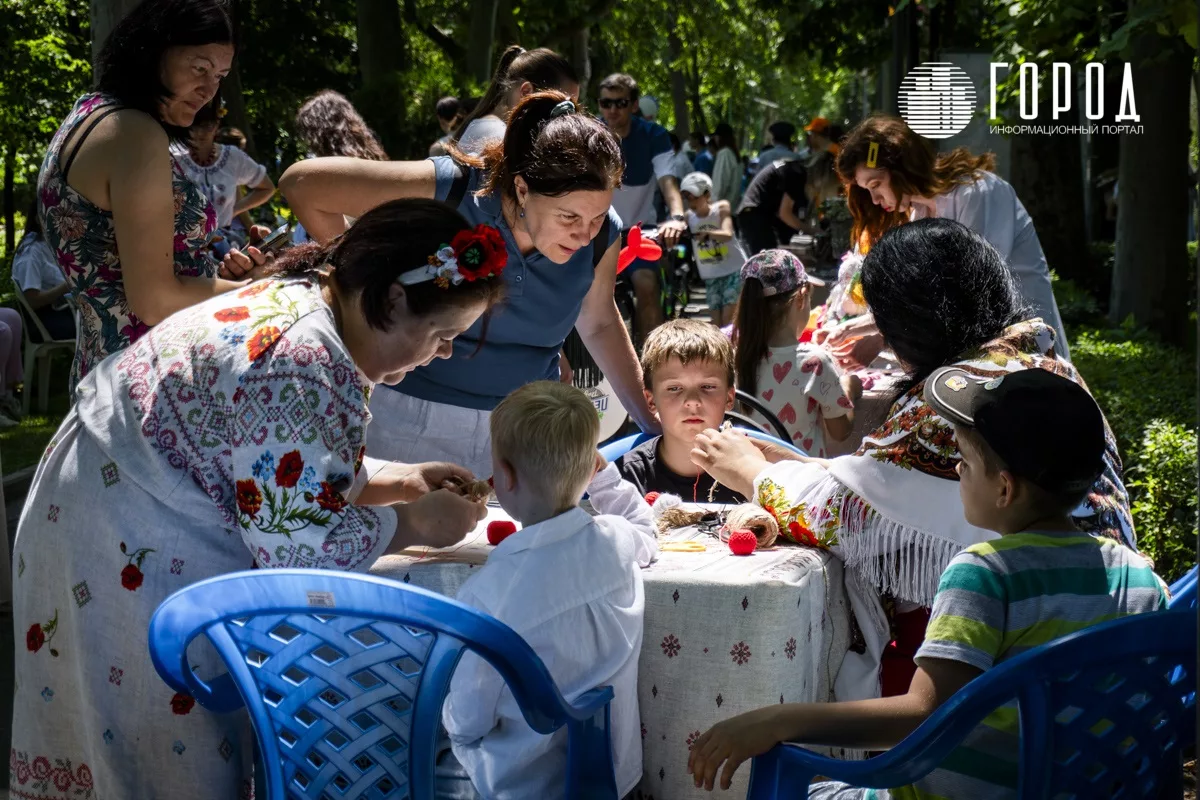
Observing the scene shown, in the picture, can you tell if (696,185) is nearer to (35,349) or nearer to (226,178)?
(226,178)

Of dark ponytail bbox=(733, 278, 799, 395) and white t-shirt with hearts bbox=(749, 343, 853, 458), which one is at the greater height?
dark ponytail bbox=(733, 278, 799, 395)

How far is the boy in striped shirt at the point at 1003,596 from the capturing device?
6.95ft

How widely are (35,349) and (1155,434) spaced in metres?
7.49

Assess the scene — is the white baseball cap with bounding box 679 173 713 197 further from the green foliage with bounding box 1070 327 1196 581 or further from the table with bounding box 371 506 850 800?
the table with bounding box 371 506 850 800

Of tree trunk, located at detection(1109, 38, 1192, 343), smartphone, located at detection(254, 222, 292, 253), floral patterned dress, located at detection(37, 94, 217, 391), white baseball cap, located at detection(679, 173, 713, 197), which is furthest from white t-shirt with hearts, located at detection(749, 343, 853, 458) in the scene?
tree trunk, located at detection(1109, 38, 1192, 343)

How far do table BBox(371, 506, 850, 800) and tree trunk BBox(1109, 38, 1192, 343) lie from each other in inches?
332

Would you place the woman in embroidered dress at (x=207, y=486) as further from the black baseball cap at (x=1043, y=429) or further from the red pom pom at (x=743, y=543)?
the black baseball cap at (x=1043, y=429)

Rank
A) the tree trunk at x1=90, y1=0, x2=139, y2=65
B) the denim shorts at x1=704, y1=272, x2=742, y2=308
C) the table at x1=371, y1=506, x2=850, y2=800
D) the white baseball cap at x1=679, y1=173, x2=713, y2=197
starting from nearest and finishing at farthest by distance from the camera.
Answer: the table at x1=371, y1=506, x2=850, y2=800 < the tree trunk at x1=90, y1=0, x2=139, y2=65 < the denim shorts at x1=704, y1=272, x2=742, y2=308 < the white baseball cap at x1=679, y1=173, x2=713, y2=197

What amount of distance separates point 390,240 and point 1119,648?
4.60ft

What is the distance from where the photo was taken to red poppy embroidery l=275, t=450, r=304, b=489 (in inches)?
86.4

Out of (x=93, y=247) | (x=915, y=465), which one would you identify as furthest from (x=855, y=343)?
(x=93, y=247)

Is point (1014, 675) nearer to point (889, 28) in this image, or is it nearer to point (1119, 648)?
point (1119, 648)

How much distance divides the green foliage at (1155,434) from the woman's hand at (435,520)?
317cm

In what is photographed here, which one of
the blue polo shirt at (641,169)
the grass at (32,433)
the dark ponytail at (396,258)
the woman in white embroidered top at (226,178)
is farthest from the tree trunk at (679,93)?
the dark ponytail at (396,258)
